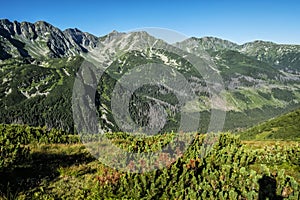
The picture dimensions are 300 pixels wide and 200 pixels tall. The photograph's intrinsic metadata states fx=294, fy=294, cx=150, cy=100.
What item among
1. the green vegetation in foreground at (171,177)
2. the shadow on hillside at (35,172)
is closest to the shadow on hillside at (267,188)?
the green vegetation in foreground at (171,177)

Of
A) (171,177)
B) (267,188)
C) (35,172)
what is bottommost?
(35,172)

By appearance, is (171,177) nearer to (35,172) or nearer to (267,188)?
(267,188)

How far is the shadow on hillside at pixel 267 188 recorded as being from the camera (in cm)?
1166

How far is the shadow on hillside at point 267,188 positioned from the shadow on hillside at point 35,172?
1099cm

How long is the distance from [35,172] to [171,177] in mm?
8398

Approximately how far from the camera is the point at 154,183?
1344 cm

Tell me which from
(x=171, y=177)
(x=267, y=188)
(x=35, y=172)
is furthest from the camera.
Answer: (x=35, y=172)

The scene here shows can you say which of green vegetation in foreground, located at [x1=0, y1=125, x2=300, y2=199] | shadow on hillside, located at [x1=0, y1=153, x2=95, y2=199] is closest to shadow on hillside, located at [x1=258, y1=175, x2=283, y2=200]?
green vegetation in foreground, located at [x1=0, y1=125, x2=300, y2=199]

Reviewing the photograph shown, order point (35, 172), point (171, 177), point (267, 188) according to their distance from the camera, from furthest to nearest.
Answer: point (35, 172)
point (171, 177)
point (267, 188)

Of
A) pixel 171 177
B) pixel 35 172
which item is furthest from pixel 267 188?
pixel 35 172

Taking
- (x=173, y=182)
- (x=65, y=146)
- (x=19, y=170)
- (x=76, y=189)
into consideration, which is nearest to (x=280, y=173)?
(x=173, y=182)

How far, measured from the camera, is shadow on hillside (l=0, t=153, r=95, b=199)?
14812 mm

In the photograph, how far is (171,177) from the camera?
554 inches

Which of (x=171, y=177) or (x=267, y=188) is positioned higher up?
(x=267, y=188)
